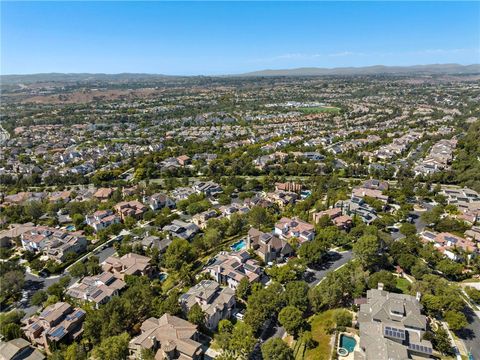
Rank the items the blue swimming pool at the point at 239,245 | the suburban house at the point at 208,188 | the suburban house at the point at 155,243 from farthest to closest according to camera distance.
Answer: the suburban house at the point at 208,188 → the blue swimming pool at the point at 239,245 → the suburban house at the point at 155,243

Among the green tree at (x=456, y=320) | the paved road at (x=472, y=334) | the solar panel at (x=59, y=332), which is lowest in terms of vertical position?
the paved road at (x=472, y=334)

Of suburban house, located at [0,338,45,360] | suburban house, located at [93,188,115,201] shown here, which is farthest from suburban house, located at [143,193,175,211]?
suburban house, located at [0,338,45,360]

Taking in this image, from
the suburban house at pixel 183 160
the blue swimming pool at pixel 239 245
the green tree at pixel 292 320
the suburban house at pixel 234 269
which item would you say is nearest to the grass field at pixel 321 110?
the suburban house at pixel 183 160

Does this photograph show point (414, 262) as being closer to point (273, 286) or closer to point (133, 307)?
point (273, 286)

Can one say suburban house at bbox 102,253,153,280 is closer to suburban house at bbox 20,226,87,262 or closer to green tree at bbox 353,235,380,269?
suburban house at bbox 20,226,87,262

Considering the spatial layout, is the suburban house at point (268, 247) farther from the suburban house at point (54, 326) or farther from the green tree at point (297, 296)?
the suburban house at point (54, 326)

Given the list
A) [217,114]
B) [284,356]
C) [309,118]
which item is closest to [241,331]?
[284,356]
